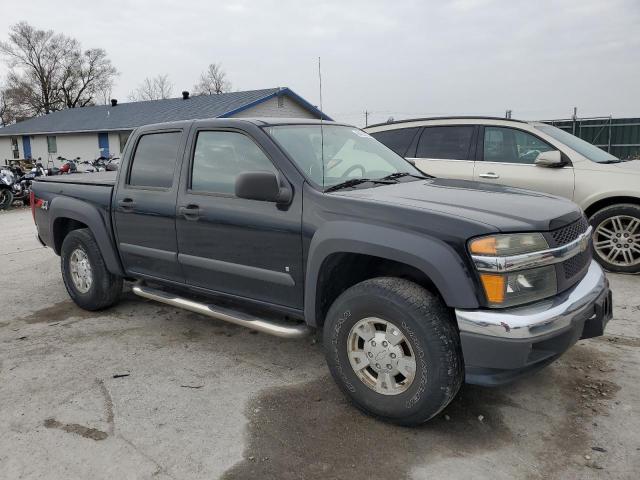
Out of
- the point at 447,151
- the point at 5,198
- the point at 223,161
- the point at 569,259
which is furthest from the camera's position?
the point at 5,198

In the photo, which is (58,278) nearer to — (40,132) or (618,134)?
(618,134)

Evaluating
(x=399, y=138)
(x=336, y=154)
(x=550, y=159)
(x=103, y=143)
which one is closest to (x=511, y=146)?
(x=550, y=159)

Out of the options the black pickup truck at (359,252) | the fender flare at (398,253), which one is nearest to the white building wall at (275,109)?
the black pickup truck at (359,252)

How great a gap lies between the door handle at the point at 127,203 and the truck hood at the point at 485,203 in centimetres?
199

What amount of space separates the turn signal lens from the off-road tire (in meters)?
3.60

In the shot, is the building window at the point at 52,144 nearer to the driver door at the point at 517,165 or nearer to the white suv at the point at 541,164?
the white suv at the point at 541,164

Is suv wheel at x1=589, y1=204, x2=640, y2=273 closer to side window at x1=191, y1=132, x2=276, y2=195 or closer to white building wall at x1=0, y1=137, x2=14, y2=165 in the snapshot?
side window at x1=191, y1=132, x2=276, y2=195

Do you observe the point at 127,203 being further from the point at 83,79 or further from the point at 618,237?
the point at 83,79

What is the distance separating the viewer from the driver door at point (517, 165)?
6.29 metres

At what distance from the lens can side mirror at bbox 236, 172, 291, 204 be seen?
129 inches

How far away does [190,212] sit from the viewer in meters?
3.91

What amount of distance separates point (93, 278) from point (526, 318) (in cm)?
392

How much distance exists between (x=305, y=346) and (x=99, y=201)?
229 cm

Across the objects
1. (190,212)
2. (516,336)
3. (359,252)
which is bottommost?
(516,336)
